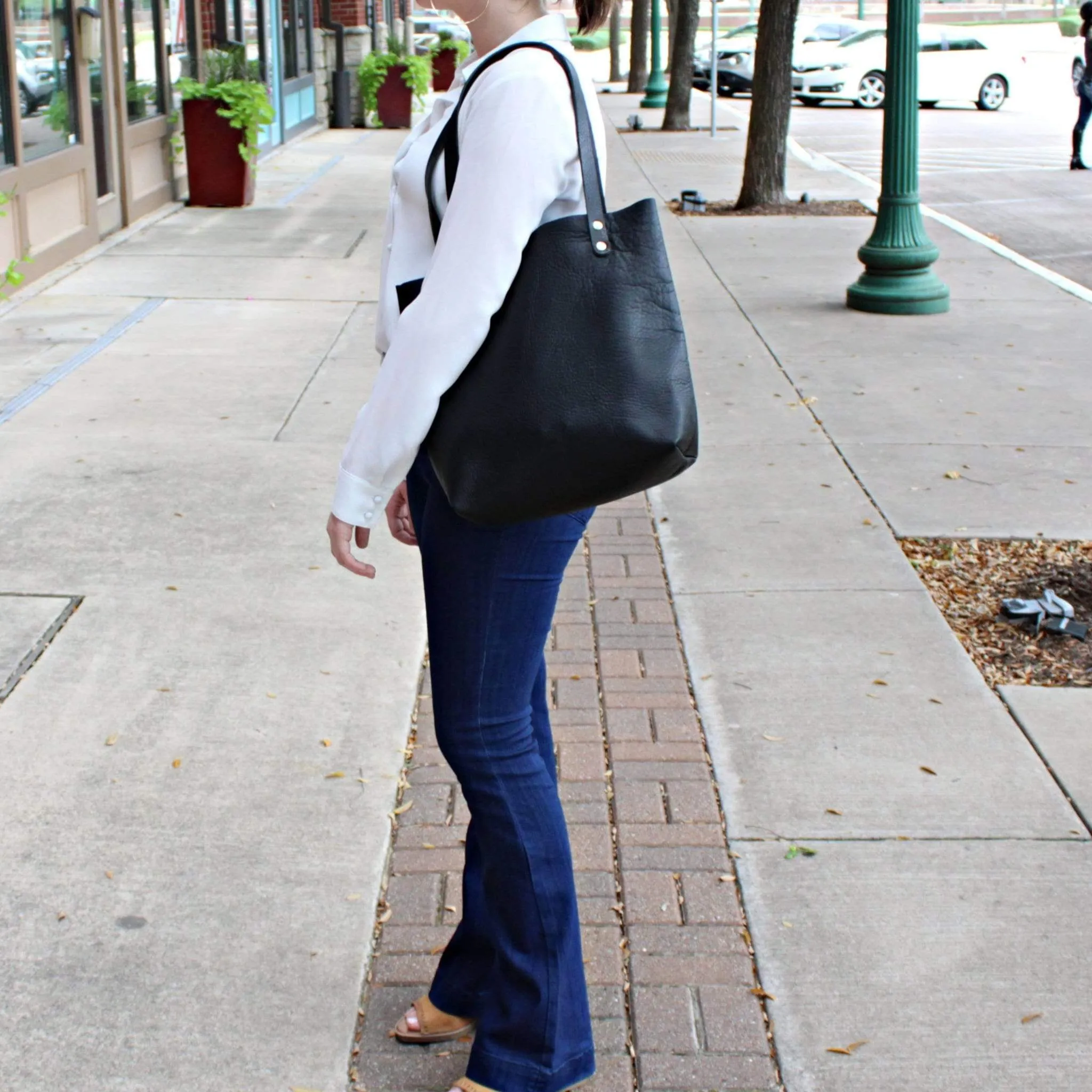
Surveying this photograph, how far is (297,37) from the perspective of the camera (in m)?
21.4

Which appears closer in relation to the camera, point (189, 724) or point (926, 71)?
point (189, 724)

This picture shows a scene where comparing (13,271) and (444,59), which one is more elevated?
(444,59)

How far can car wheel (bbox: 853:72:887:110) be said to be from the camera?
31219 mm

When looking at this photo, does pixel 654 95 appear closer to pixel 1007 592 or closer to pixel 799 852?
pixel 1007 592

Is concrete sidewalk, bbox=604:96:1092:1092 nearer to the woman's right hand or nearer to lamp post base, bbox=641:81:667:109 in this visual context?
the woman's right hand

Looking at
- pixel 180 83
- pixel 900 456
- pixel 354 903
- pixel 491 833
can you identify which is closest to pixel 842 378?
pixel 900 456

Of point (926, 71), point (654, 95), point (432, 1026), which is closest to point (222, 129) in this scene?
point (432, 1026)

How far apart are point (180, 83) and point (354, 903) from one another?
11787mm

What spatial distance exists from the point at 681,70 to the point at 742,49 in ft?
42.5

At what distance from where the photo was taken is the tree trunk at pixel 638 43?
33062 millimetres

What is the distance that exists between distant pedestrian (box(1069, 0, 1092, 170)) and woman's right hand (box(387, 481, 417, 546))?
1791 cm

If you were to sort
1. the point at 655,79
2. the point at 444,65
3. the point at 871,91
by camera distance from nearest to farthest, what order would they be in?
the point at 444,65, the point at 871,91, the point at 655,79

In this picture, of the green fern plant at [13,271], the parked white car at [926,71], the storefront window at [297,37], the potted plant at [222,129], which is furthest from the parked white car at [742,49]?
the green fern plant at [13,271]

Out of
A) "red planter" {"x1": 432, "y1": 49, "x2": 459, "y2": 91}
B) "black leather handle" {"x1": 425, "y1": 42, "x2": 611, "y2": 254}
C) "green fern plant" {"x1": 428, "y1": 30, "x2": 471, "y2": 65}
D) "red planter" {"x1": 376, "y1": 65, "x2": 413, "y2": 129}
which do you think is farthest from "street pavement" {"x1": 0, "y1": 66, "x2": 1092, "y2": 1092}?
"red planter" {"x1": 432, "y1": 49, "x2": 459, "y2": 91}
